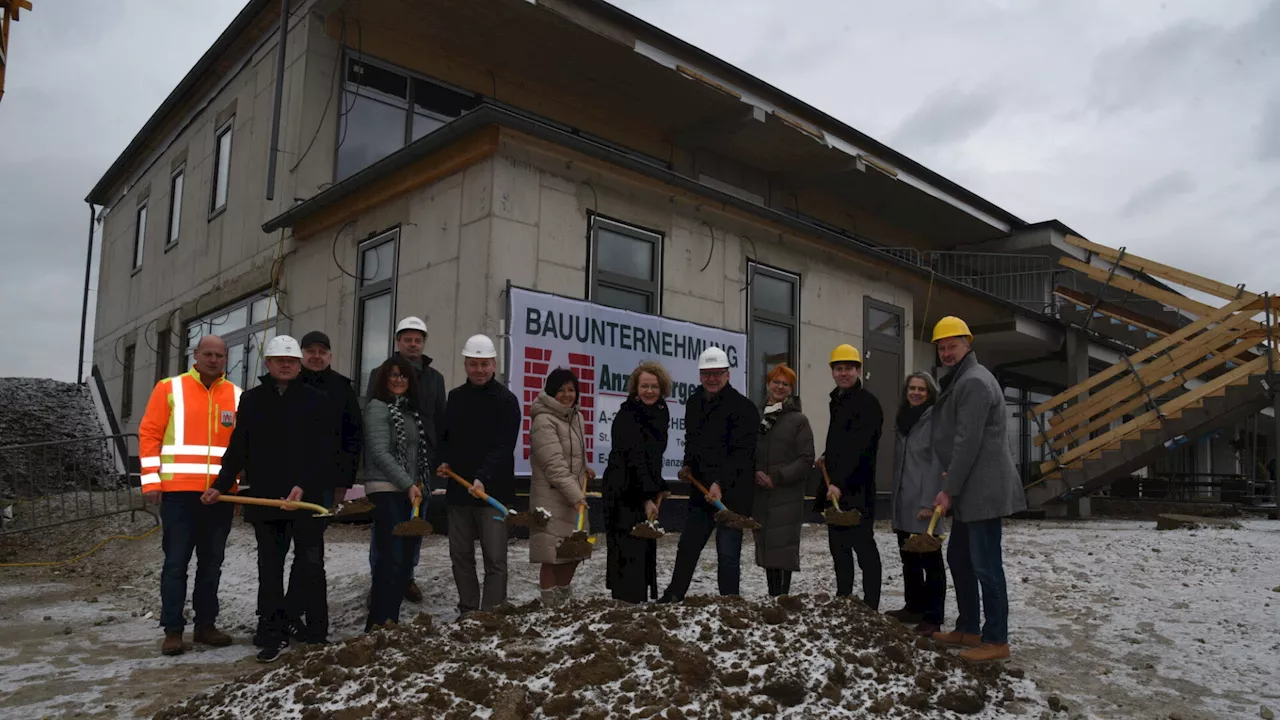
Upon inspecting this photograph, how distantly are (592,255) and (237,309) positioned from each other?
6995 mm

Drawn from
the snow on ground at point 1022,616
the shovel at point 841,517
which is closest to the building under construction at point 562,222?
the snow on ground at point 1022,616

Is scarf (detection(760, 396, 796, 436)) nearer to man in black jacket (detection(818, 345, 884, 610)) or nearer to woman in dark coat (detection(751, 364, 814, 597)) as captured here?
woman in dark coat (detection(751, 364, 814, 597))

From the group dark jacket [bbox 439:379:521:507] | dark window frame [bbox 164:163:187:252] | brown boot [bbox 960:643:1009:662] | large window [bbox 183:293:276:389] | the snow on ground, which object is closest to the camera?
the snow on ground

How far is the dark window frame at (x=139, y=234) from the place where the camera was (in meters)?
19.1

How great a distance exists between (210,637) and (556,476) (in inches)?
90.5

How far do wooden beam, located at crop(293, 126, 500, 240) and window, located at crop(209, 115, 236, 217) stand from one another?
166 inches

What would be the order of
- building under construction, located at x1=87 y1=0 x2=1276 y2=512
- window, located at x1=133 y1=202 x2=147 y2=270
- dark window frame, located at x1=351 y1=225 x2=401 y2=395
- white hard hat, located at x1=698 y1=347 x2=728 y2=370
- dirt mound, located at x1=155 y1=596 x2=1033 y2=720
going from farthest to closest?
1. window, located at x1=133 y1=202 x2=147 y2=270
2. dark window frame, located at x1=351 y1=225 x2=401 y2=395
3. building under construction, located at x1=87 y1=0 x2=1276 y2=512
4. white hard hat, located at x1=698 y1=347 x2=728 y2=370
5. dirt mound, located at x1=155 y1=596 x2=1033 y2=720

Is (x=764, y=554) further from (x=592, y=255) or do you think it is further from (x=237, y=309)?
(x=237, y=309)

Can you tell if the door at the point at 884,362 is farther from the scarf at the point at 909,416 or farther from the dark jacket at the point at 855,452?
the dark jacket at the point at 855,452

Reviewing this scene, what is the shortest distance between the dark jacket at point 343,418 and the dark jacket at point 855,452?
9.72 feet

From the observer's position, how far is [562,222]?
9.57m

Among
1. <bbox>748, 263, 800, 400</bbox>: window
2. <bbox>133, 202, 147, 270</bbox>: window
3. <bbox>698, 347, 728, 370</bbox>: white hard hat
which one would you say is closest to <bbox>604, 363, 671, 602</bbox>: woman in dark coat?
<bbox>698, 347, 728, 370</bbox>: white hard hat

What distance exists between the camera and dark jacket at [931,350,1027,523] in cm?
481

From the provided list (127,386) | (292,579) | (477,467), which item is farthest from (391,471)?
(127,386)
